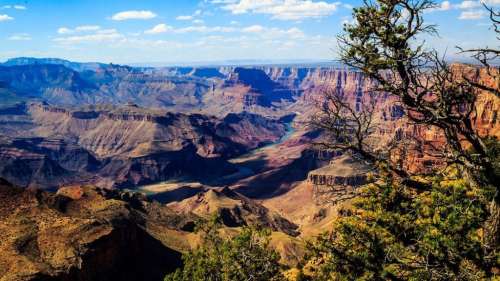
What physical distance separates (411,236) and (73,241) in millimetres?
51257

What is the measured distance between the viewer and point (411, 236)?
84.3ft

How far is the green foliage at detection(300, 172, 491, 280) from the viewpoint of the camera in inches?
835

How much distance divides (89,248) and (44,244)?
19.2 ft

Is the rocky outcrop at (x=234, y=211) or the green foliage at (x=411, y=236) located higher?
the green foliage at (x=411, y=236)

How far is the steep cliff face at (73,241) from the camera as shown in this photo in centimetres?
5778

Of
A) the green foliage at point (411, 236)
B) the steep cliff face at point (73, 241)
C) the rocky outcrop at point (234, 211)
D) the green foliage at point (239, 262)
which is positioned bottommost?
the rocky outcrop at point (234, 211)

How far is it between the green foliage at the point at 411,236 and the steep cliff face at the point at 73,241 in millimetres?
41344

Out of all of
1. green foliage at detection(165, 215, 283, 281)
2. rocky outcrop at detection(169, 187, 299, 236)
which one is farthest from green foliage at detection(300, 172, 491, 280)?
rocky outcrop at detection(169, 187, 299, 236)

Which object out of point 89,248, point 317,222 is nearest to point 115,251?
point 89,248

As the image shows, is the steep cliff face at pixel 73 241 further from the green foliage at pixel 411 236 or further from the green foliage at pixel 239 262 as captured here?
the green foliage at pixel 411 236

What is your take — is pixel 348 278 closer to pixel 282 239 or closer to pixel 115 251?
pixel 115 251

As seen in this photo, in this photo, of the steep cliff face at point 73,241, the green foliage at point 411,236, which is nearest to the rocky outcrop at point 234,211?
the steep cliff face at point 73,241

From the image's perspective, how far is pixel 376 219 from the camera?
25406mm

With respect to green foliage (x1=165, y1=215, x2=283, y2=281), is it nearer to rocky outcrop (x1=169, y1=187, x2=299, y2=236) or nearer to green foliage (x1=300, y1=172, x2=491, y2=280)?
green foliage (x1=300, y1=172, x2=491, y2=280)
